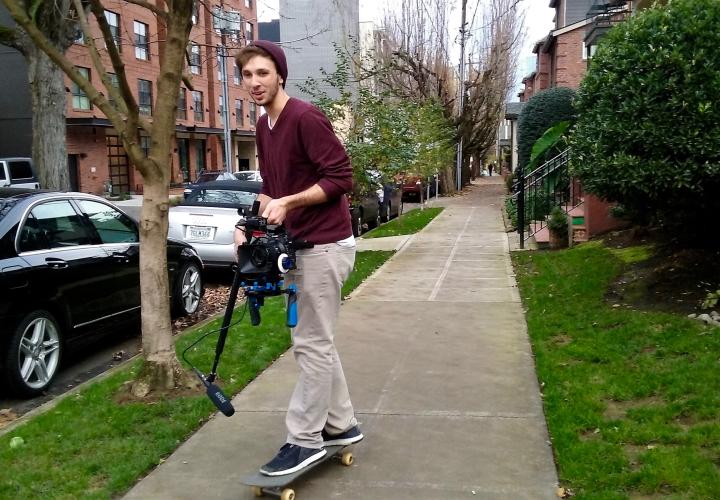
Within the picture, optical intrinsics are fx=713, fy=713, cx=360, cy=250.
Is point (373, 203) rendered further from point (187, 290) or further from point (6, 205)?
point (6, 205)

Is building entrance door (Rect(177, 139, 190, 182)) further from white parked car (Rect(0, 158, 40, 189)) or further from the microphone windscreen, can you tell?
the microphone windscreen

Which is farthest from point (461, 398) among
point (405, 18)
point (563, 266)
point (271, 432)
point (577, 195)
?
point (405, 18)

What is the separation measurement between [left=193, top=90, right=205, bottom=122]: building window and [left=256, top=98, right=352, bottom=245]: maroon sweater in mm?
44750

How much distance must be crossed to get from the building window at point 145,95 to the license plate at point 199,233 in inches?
1274

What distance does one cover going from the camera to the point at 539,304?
739 centimetres

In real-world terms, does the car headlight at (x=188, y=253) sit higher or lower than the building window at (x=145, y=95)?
lower

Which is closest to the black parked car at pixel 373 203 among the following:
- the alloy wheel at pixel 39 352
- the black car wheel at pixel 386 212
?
the black car wheel at pixel 386 212

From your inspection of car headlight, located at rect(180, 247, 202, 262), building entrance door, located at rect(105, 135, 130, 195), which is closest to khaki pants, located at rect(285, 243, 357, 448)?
car headlight, located at rect(180, 247, 202, 262)

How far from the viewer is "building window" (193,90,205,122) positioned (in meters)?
46.5

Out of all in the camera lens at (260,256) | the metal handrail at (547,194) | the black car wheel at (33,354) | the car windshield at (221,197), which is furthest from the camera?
the metal handrail at (547,194)

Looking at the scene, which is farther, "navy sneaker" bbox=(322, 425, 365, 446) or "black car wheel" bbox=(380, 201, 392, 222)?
"black car wheel" bbox=(380, 201, 392, 222)

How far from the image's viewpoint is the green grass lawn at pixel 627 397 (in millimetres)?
3424

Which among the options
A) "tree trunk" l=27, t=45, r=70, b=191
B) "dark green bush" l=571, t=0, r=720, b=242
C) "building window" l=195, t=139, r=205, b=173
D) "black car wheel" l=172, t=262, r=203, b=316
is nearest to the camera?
"dark green bush" l=571, t=0, r=720, b=242

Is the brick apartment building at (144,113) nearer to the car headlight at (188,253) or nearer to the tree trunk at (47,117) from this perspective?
the tree trunk at (47,117)
